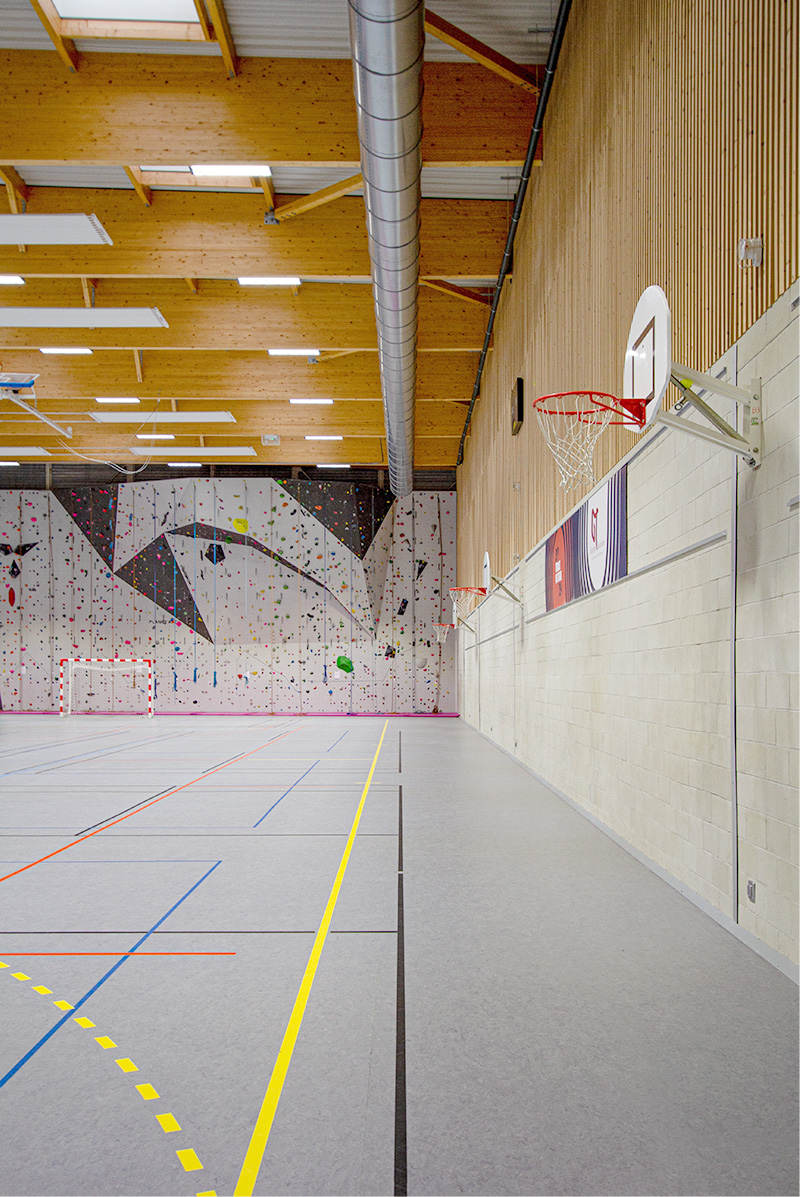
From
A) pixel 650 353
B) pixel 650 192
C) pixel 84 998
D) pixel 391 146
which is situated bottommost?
pixel 84 998

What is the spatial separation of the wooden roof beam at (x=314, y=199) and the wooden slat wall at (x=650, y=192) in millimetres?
2319

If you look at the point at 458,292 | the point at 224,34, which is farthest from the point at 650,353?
the point at 458,292

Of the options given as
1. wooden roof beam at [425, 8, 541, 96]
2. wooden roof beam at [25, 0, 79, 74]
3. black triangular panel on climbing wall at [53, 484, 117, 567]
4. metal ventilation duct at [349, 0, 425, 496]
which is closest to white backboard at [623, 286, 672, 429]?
metal ventilation duct at [349, 0, 425, 496]

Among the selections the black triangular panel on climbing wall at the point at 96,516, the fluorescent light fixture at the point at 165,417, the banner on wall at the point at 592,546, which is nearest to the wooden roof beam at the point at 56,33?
the banner on wall at the point at 592,546

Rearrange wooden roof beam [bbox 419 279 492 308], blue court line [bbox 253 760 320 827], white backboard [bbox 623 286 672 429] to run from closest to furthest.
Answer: white backboard [bbox 623 286 672 429] < blue court line [bbox 253 760 320 827] < wooden roof beam [bbox 419 279 492 308]

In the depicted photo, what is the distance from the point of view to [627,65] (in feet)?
21.2

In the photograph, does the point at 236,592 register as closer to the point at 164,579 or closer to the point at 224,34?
the point at 164,579

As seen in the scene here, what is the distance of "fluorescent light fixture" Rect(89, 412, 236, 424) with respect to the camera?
2078cm

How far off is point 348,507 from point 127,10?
64.8ft

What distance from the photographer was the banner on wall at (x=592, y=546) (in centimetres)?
677

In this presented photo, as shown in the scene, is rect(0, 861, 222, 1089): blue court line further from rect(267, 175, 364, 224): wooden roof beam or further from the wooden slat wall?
rect(267, 175, 364, 224): wooden roof beam

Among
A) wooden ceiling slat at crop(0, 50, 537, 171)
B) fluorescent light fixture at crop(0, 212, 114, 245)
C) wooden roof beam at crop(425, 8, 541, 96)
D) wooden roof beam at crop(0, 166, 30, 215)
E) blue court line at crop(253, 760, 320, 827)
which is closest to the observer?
blue court line at crop(253, 760, 320, 827)

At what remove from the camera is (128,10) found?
27.5 feet

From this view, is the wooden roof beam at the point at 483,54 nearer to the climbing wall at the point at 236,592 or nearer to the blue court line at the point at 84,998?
the blue court line at the point at 84,998
